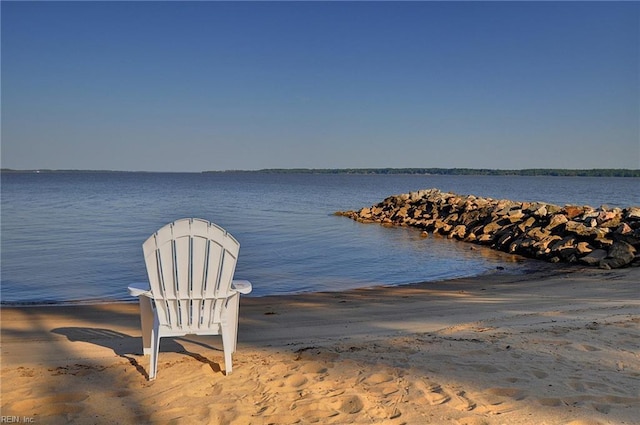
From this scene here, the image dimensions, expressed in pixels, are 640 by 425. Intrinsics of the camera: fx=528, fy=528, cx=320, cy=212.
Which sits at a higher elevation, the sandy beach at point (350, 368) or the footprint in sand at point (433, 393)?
the footprint in sand at point (433, 393)

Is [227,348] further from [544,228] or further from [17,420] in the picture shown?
[544,228]

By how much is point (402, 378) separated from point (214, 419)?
54.9 inches

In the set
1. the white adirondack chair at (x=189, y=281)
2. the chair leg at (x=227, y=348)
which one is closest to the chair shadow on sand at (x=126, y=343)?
the chair leg at (x=227, y=348)

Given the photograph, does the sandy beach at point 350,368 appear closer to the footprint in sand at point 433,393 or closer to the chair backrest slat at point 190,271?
the footprint in sand at point 433,393

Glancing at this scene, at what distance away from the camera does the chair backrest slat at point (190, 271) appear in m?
4.16

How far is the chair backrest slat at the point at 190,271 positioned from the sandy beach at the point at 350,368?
1.58ft

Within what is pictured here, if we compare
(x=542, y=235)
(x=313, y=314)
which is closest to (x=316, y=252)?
(x=542, y=235)

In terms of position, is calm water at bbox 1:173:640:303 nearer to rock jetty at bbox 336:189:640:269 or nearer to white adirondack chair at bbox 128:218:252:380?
rock jetty at bbox 336:189:640:269

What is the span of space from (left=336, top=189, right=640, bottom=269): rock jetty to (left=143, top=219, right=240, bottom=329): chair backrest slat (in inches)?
372

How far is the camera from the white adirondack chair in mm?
4145

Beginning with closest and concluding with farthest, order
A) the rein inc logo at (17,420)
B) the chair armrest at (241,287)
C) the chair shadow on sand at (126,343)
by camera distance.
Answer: the rein inc logo at (17,420), the chair armrest at (241,287), the chair shadow on sand at (126,343)

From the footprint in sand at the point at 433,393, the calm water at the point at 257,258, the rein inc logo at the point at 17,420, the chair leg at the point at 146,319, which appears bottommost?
the calm water at the point at 257,258

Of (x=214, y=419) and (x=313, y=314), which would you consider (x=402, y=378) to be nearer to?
(x=214, y=419)

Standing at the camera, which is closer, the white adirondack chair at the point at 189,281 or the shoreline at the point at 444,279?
the white adirondack chair at the point at 189,281
